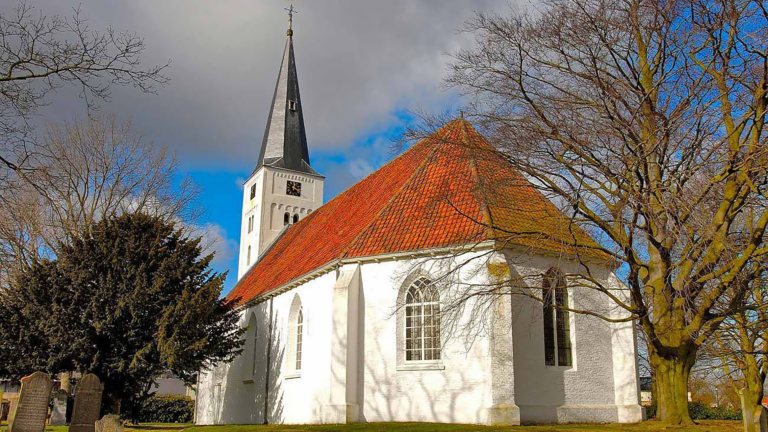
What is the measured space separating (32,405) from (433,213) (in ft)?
31.1

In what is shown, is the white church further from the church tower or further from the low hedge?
the low hedge

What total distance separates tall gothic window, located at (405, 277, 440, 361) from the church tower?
17062 millimetres

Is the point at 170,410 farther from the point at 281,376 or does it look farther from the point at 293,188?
the point at 281,376

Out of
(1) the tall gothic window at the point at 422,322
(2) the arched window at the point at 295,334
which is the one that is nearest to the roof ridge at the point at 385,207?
(1) the tall gothic window at the point at 422,322

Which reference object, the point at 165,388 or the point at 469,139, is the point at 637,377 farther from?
the point at 165,388

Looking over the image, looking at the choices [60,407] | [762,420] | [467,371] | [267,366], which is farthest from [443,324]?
[60,407]

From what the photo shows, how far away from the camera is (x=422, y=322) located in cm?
1501

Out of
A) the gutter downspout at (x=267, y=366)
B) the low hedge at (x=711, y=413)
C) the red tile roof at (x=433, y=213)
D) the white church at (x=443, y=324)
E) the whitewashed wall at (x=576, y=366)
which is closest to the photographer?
the red tile roof at (x=433, y=213)

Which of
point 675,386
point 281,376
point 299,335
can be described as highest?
point 299,335

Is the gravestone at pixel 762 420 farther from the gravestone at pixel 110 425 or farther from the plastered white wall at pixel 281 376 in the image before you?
the gravestone at pixel 110 425

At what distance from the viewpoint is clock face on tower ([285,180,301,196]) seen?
32094 mm

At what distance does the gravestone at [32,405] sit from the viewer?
1077 centimetres

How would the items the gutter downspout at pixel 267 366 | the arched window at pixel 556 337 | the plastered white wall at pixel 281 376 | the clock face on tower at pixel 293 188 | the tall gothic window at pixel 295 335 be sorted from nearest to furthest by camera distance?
1. the arched window at pixel 556 337
2. the plastered white wall at pixel 281 376
3. the tall gothic window at pixel 295 335
4. the gutter downspout at pixel 267 366
5. the clock face on tower at pixel 293 188

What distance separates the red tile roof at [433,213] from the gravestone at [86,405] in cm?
624
